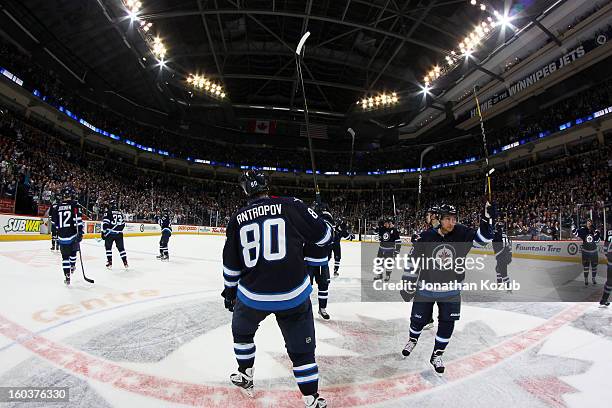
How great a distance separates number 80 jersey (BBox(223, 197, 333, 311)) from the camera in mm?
2494

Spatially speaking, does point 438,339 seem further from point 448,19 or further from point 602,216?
point 448,19

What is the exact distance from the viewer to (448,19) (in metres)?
20.6

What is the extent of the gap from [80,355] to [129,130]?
29.9 metres

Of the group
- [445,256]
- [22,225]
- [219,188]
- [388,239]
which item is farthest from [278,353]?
[219,188]

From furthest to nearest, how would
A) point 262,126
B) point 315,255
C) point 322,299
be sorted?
point 262,126 < point 322,299 < point 315,255

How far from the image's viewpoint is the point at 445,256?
3572 mm

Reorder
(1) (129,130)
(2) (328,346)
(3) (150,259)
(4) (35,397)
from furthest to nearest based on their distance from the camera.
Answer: (1) (129,130), (3) (150,259), (2) (328,346), (4) (35,397)

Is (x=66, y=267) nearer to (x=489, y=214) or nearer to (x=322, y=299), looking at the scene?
(x=322, y=299)

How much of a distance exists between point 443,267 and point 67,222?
7.12m

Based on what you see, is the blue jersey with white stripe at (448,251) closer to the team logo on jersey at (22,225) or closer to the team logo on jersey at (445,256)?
the team logo on jersey at (445,256)

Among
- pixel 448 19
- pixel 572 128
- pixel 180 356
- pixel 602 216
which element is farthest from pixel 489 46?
pixel 180 356

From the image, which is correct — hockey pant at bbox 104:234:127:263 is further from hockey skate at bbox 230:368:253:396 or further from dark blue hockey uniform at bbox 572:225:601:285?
dark blue hockey uniform at bbox 572:225:601:285

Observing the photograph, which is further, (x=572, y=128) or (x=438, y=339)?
(x=572, y=128)

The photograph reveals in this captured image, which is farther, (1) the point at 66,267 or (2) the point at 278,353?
(1) the point at 66,267
